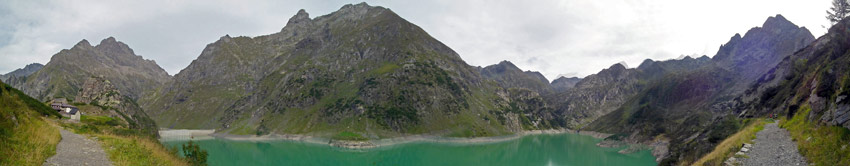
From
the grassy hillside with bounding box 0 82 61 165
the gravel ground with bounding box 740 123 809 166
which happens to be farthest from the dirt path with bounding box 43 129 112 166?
the gravel ground with bounding box 740 123 809 166

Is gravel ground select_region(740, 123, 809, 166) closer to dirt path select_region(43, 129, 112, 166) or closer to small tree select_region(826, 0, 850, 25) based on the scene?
dirt path select_region(43, 129, 112, 166)

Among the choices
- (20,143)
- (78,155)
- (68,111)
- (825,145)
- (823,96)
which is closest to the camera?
(20,143)

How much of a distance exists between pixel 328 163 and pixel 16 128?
320ft

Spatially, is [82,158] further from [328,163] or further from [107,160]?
[328,163]

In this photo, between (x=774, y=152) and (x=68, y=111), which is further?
(x=68, y=111)

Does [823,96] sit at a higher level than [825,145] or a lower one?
higher

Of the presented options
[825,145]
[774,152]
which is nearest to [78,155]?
[825,145]

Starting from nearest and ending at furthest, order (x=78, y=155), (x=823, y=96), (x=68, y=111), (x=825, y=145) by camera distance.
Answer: (x=78, y=155)
(x=825, y=145)
(x=823, y=96)
(x=68, y=111)

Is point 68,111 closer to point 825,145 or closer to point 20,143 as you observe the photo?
point 20,143

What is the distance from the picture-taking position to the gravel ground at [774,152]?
86.4 feet

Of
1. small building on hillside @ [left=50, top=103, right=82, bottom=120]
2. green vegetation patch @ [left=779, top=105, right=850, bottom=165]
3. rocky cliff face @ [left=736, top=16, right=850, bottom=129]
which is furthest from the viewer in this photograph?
small building on hillside @ [left=50, top=103, right=82, bottom=120]

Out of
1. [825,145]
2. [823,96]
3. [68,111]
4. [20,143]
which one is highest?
[68,111]

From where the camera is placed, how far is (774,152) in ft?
98.6

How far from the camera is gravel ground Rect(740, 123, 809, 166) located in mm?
→ 26344
